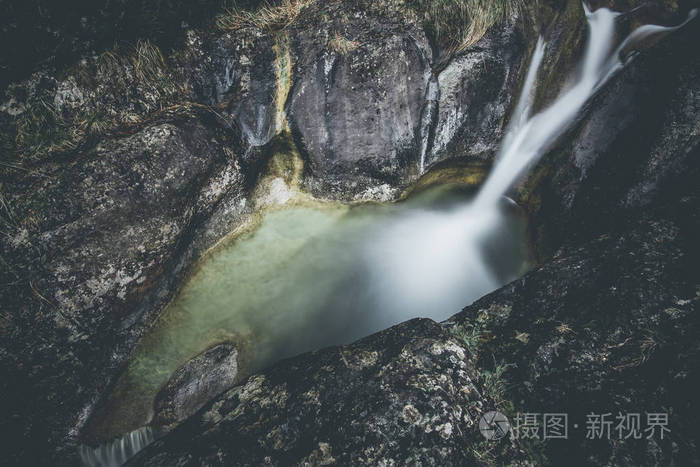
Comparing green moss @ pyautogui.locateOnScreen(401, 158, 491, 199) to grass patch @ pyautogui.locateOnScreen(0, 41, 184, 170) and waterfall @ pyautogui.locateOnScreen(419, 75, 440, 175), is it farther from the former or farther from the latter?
grass patch @ pyautogui.locateOnScreen(0, 41, 184, 170)

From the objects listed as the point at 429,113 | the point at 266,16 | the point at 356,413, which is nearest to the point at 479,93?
the point at 429,113

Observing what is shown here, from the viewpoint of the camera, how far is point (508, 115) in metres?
4.87

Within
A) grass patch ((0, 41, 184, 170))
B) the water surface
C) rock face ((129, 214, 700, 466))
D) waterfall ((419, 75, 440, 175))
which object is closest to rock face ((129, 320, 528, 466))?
rock face ((129, 214, 700, 466))

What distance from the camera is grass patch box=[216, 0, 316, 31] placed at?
4078 millimetres

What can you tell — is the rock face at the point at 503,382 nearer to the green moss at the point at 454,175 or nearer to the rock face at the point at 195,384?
the rock face at the point at 195,384

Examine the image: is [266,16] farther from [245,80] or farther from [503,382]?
[503,382]

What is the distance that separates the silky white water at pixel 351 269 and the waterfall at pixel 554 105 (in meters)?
0.01

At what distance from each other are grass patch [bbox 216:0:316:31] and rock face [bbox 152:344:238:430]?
4.06 m

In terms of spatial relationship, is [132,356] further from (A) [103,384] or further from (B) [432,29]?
(B) [432,29]

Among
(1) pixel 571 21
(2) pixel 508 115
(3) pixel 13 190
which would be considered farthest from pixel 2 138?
(1) pixel 571 21

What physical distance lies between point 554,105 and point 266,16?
4.29m

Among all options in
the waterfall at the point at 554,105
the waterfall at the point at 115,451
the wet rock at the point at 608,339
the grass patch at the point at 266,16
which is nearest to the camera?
the wet rock at the point at 608,339

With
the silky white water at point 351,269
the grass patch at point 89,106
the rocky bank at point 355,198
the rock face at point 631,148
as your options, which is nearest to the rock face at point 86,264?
the rocky bank at point 355,198

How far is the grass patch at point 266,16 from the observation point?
13.4ft
